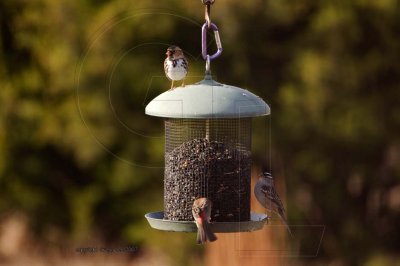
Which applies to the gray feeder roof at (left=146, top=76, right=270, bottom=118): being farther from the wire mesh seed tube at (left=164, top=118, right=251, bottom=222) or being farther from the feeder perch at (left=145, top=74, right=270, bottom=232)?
the wire mesh seed tube at (left=164, top=118, right=251, bottom=222)

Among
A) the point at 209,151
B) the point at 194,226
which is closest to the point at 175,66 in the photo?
the point at 209,151

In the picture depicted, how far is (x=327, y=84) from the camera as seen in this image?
472 inches

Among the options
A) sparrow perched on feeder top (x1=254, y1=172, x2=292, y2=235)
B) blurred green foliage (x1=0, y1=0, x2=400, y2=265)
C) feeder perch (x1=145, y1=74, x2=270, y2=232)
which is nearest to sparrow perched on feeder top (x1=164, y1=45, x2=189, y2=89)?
feeder perch (x1=145, y1=74, x2=270, y2=232)

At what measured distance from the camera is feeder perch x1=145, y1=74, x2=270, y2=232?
596 cm

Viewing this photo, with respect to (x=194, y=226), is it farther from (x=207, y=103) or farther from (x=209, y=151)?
(x=207, y=103)

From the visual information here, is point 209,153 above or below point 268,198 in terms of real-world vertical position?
above

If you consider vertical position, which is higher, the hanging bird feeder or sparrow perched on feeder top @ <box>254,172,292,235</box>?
the hanging bird feeder

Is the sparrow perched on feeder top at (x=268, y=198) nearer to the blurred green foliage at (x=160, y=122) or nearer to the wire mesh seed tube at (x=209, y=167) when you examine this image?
the wire mesh seed tube at (x=209, y=167)

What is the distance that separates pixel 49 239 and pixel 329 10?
13.3ft

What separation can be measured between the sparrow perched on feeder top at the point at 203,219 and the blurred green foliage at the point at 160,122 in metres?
5.42

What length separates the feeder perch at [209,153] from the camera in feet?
19.6

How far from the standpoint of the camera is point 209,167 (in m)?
6.31

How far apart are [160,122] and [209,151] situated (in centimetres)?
537

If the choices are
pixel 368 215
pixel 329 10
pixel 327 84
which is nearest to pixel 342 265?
pixel 368 215
